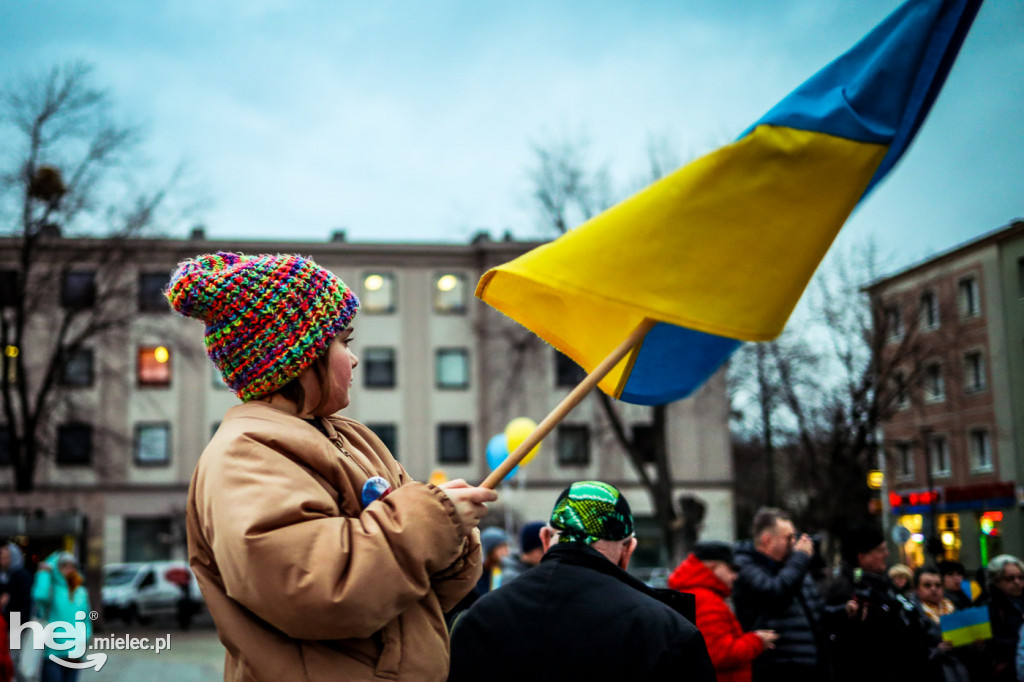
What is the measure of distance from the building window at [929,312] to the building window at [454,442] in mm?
22723

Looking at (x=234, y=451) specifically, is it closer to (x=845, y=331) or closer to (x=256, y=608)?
(x=256, y=608)

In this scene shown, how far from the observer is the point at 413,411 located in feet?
149

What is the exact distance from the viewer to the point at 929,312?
28.2 m

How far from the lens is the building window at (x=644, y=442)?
46.0 meters

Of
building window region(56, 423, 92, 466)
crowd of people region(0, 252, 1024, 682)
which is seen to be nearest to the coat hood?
crowd of people region(0, 252, 1024, 682)

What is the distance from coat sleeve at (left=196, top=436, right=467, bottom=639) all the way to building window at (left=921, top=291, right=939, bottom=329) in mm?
28607

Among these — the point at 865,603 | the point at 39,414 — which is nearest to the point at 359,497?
the point at 865,603

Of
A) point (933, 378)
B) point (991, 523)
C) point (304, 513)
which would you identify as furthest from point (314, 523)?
point (991, 523)

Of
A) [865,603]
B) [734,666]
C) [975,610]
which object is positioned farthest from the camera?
[975,610]

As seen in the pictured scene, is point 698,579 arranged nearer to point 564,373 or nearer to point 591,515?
point 591,515

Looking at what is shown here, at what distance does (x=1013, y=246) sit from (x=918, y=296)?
9.93 meters

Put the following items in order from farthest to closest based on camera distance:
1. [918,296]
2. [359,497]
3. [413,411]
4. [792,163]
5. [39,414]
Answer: [413,411] < [918,296] < [39,414] < [792,163] < [359,497]

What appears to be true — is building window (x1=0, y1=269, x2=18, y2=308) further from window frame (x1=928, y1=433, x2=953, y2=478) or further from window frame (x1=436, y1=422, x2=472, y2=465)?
window frame (x1=928, y1=433, x2=953, y2=478)

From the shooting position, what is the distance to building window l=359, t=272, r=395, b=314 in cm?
4569
